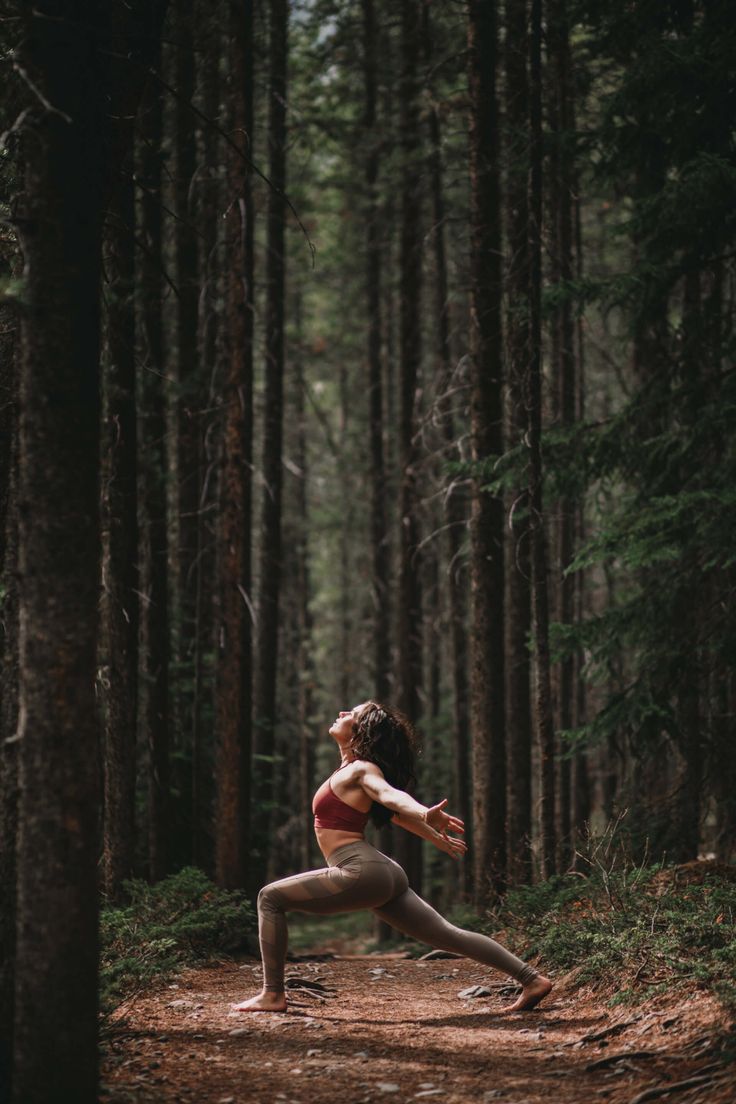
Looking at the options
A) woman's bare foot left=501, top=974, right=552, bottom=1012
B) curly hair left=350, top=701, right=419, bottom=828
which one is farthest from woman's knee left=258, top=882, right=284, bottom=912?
woman's bare foot left=501, top=974, right=552, bottom=1012

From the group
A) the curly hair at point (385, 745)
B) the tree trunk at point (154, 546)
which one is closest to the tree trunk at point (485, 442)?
the tree trunk at point (154, 546)

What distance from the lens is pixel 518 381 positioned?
12336 mm

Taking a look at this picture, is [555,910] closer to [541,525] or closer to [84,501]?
[541,525]

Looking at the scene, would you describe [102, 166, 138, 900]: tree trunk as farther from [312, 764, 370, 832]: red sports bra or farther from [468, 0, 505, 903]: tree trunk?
[312, 764, 370, 832]: red sports bra

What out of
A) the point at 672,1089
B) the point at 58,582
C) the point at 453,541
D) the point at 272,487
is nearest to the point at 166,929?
the point at 672,1089

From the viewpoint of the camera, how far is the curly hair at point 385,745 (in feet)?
21.7

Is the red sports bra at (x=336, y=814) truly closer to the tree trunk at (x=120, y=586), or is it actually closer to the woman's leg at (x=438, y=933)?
the woman's leg at (x=438, y=933)

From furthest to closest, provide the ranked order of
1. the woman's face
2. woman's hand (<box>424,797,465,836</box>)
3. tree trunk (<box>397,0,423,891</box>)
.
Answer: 1. tree trunk (<box>397,0,423,891</box>)
2. the woman's face
3. woman's hand (<box>424,797,465,836</box>)

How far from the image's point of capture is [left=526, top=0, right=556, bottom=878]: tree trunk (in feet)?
35.6

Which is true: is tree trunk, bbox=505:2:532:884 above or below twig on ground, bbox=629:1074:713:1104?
above

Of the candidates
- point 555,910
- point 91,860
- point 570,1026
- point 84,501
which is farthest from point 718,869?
point 84,501

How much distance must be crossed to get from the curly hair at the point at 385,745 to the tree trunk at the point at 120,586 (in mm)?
4913

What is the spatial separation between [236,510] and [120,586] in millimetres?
2486

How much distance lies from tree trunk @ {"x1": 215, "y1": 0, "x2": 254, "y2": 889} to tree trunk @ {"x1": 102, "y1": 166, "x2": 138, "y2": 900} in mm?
1591
